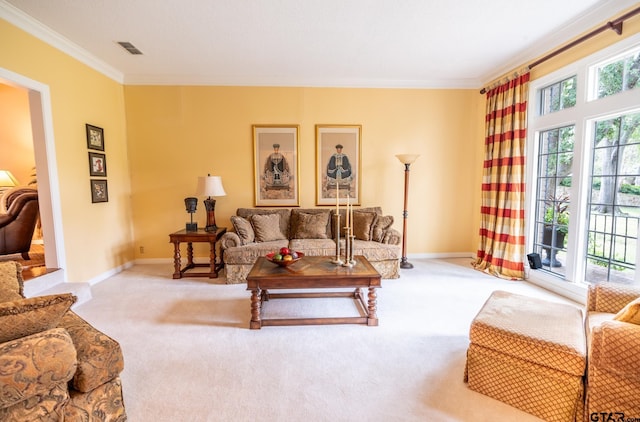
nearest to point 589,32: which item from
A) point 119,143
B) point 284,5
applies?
point 284,5

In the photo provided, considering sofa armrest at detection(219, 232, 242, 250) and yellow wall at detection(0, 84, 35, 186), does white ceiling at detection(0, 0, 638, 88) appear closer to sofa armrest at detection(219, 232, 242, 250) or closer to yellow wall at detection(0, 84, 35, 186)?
yellow wall at detection(0, 84, 35, 186)

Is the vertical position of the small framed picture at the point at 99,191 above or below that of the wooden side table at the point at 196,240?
above

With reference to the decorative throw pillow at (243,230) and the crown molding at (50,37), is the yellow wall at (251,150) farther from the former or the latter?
the decorative throw pillow at (243,230)

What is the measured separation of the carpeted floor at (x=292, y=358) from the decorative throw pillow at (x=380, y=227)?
2.88 feet

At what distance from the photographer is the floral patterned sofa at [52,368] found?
113 centimetres

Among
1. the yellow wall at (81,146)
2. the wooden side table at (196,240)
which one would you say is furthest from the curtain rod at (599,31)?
the yellow wall at (81,146)

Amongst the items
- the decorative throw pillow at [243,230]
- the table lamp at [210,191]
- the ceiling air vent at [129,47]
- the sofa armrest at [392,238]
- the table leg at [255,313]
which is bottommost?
the table leg at [255,313]

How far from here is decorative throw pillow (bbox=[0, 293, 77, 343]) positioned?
1179 millimetres

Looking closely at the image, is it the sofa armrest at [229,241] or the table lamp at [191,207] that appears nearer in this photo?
the sofa armrest at [229,241]

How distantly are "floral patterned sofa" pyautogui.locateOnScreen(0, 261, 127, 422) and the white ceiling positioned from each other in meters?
2.74

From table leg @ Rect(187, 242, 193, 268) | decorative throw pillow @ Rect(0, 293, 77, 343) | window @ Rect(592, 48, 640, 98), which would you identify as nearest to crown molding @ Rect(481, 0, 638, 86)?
window @ Rect(592, 48, 640, 98)

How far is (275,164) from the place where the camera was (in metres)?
4.76

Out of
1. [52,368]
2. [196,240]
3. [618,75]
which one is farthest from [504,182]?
[52,368]

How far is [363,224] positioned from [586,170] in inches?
103
